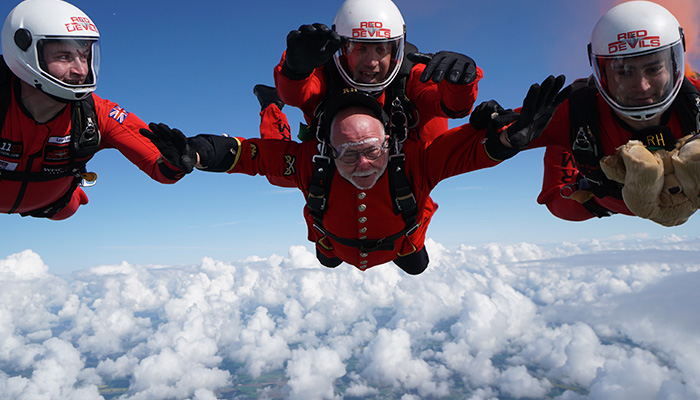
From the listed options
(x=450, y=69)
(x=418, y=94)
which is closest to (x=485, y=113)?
(x=450, y=69)

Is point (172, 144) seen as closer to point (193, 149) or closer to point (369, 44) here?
point (193, 149)

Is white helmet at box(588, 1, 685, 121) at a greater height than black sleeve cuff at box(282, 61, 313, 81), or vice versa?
black sleeve cuff at box(282, 61, 313, 81)

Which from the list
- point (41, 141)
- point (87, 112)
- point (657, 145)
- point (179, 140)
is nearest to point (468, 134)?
point (657, 145)

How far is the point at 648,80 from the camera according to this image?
3082mm

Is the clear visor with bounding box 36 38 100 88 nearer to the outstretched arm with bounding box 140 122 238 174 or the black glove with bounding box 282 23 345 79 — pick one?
the outstretched arm with bounding box 140 122 238 174

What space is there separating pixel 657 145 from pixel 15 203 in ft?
20.0

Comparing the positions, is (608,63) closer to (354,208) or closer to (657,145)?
(657,145)

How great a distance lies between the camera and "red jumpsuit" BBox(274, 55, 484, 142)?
11.0ft

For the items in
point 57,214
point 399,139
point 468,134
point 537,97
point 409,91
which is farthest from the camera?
point 57,214

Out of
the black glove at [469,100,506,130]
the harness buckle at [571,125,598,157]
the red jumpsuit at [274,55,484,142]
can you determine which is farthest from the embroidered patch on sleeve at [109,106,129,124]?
the harness buckle at [571,125,598,157]

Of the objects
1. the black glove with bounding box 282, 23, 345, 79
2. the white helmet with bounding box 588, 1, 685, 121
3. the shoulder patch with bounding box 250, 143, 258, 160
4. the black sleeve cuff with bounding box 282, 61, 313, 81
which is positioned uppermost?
the black glove with bounding box 282, 23, 345, 79

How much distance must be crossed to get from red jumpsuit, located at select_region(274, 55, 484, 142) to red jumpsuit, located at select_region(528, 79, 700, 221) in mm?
814

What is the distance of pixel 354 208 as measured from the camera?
386cm

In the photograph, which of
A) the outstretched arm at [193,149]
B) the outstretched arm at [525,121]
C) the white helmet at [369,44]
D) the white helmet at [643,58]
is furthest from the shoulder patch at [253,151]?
the white helmet at [643,58]
